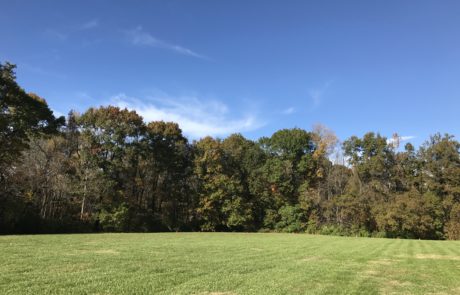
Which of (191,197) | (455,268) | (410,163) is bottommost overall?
(455,268)

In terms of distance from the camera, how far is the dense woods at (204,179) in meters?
34.8

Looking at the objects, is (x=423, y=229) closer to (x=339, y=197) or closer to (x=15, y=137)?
(x=339, y=197)

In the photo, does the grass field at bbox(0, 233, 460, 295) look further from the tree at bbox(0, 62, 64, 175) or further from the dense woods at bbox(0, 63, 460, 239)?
the dense woods at bbox(0, 63, 460, 239)

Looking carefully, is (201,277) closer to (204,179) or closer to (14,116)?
(14,116)

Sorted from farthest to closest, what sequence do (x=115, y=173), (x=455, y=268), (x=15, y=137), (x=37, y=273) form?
(x=115, y=173) < (x=15, y=137) < (x=455, y=268) < (x=37, y=273)

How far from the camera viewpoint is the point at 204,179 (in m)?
53.4

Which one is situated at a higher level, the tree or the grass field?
the tree

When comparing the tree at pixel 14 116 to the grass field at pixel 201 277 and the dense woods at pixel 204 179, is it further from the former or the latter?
the grass field at pixel 201 277

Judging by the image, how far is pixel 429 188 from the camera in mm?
53094

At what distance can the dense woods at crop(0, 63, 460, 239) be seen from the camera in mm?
34812

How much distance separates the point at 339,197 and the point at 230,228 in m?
16.7

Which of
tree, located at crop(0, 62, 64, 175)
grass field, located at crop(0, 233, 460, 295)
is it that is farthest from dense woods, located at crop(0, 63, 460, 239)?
grass field, located at crop(0, 233, 460, 295)

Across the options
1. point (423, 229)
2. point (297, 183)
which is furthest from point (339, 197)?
point (423, 229)

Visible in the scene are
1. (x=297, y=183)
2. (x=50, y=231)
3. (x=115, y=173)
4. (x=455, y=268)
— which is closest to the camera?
(x=455, y=268)
